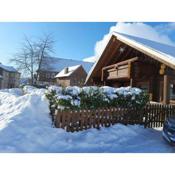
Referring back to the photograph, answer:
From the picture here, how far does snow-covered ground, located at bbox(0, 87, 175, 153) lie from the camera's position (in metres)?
6.77

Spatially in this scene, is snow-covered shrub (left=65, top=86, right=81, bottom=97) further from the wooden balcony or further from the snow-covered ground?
the wooden balcony

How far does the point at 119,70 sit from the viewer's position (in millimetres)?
13914

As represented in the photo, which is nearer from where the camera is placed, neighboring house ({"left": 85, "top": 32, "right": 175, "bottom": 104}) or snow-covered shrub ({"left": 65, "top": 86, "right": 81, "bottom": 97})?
snow-covered shrub ({"left": 65, "top": 86, "right": 81, "bottom": 97})

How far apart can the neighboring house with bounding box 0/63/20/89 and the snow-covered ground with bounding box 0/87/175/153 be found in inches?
2036

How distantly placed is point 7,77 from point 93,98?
192ft

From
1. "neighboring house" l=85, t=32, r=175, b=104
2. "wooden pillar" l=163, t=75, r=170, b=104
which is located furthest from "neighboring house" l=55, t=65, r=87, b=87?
"wooden pillar" l=163, t=75, r=170, b=104

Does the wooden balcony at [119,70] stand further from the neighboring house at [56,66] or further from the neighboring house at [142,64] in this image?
the neighboring house at [56,66]

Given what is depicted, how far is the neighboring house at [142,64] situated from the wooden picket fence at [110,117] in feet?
2.44

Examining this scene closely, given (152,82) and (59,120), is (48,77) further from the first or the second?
(59,120)

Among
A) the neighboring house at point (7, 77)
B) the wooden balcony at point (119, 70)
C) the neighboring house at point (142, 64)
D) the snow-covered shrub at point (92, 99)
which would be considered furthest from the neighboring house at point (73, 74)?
the snow-covered shrub at point (92, 99)

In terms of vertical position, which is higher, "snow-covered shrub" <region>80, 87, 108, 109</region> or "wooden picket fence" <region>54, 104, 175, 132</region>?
"snow-covered shrub" <region>80, 87, 108, 109</region>

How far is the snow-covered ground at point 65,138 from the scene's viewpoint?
6.77 meters

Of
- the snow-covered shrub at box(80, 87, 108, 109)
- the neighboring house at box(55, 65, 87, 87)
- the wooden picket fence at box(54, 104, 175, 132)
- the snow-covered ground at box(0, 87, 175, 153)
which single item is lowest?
the snow-covered ground at box(0, 87, 175, 153)
